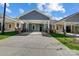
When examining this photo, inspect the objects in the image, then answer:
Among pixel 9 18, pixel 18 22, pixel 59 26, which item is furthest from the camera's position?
pixel 59 26

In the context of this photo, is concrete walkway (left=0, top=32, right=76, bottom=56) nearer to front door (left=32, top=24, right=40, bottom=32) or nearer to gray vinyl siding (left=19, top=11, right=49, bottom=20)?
gray vinyl siding (left=19, top=11, right=49, bottom=20)

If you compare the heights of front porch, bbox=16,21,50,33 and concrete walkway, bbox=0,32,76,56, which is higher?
front porch, bbox=16,21,50,33

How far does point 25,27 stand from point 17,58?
99.3ft

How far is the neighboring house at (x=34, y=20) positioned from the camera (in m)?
39.8

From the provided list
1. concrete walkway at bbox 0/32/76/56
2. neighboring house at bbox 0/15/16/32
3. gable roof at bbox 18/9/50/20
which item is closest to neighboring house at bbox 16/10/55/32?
gable roof at bbox 18/9/50/20

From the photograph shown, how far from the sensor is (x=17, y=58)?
1006 cm

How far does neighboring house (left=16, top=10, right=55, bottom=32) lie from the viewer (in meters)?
39.8

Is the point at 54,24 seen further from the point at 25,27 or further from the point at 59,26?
the point at 25,27

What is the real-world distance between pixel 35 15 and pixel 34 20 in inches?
54.3

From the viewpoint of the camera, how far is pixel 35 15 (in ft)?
135

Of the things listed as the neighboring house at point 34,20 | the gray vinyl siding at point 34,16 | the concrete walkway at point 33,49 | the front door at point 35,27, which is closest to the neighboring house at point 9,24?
the neighboring house at point 34,20

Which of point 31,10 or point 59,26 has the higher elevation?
point 31,10

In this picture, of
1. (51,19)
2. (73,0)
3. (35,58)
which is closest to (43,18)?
(51,19)

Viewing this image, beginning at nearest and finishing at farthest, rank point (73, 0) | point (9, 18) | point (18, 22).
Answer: point (73, 0)
point (9, 18)
point (18, 22)
